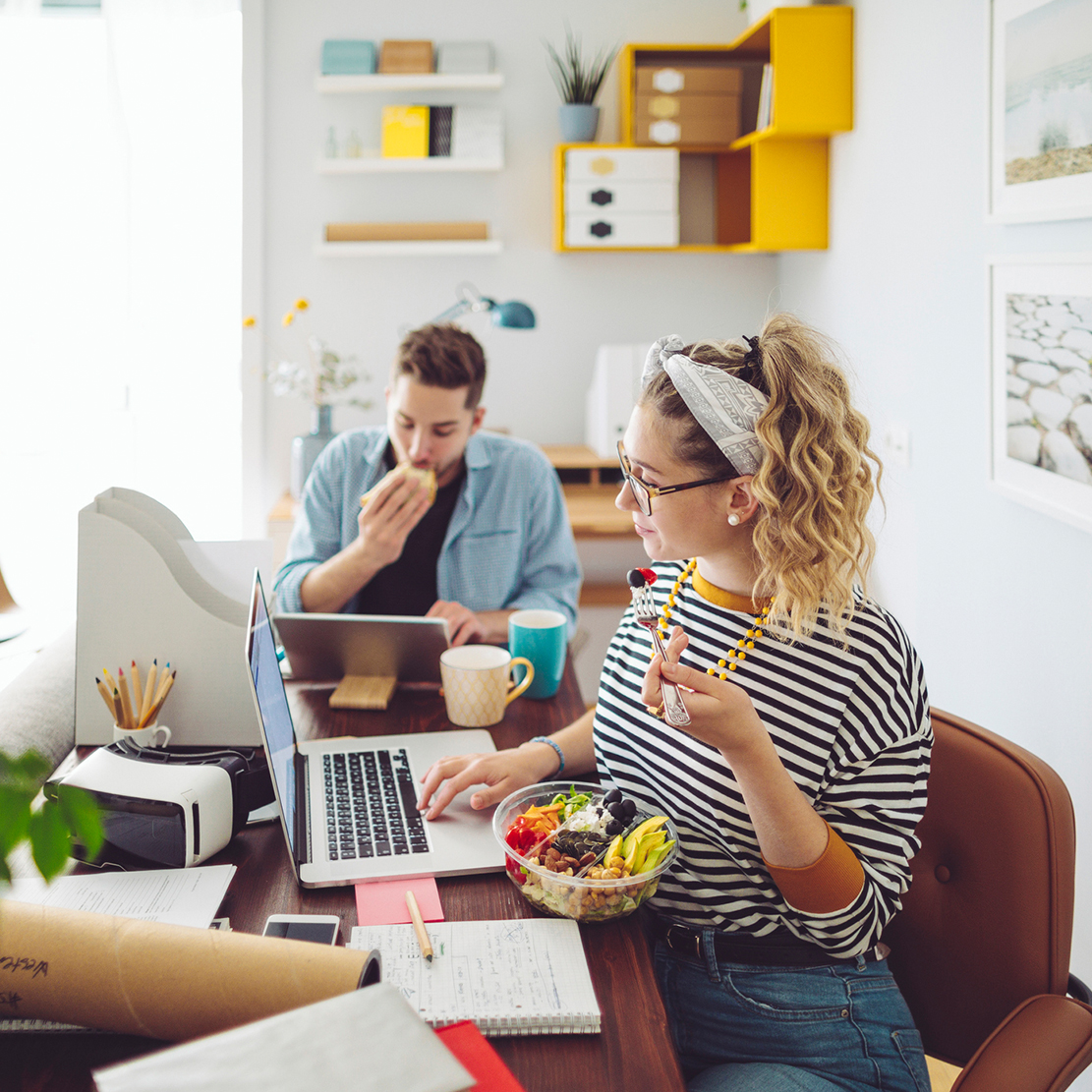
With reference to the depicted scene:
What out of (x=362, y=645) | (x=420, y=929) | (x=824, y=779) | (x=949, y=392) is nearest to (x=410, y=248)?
(x=949, y=392)

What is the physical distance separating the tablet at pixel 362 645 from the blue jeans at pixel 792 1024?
0.60m

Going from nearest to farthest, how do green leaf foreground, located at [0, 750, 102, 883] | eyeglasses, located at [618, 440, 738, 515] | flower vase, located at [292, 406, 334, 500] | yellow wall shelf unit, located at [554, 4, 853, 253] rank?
green leaf foreground, located at [0, 750, 102, 883] < eyeglasses, located at [618, 440, 738, 515] < yellow wall shelf unit, located at [554, 4, 853, 253] < flower vase, located at [292, 406, 334, 500]

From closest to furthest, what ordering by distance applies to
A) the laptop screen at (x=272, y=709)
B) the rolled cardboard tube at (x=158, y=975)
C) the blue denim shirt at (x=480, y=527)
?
the rolled cardboard tube at (x=158, y=975) < the laptop screen at (x=272, y=709) < the blue denim shirt at (x=480, y=527)

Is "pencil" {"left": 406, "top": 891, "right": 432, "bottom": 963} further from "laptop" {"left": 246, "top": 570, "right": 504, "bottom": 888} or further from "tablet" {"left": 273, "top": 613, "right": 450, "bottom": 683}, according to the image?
"tablet" {"left": 273, "top": 613, "right": 450, "bottom": 683}

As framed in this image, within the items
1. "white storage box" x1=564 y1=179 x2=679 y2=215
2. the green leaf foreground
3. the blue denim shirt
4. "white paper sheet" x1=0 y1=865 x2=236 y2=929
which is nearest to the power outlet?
the blue denim shirt

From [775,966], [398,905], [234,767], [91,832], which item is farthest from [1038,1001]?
[91,832]

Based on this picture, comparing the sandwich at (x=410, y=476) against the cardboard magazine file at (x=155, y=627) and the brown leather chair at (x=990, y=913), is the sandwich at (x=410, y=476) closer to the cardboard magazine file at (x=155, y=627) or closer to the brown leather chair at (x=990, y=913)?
the cardboard magazine file at (x=155, y=627)

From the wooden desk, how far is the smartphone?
0.07 ft

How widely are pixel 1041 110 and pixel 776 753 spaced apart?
1.37 m

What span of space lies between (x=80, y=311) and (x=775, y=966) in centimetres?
313

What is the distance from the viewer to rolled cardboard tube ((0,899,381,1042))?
703 millimetres

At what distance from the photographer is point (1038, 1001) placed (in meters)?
1.05

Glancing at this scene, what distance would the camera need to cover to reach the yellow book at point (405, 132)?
3301 millimetres

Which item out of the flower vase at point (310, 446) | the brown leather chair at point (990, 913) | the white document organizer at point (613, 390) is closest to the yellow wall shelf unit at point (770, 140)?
the white document organizer at point (613, 390)
